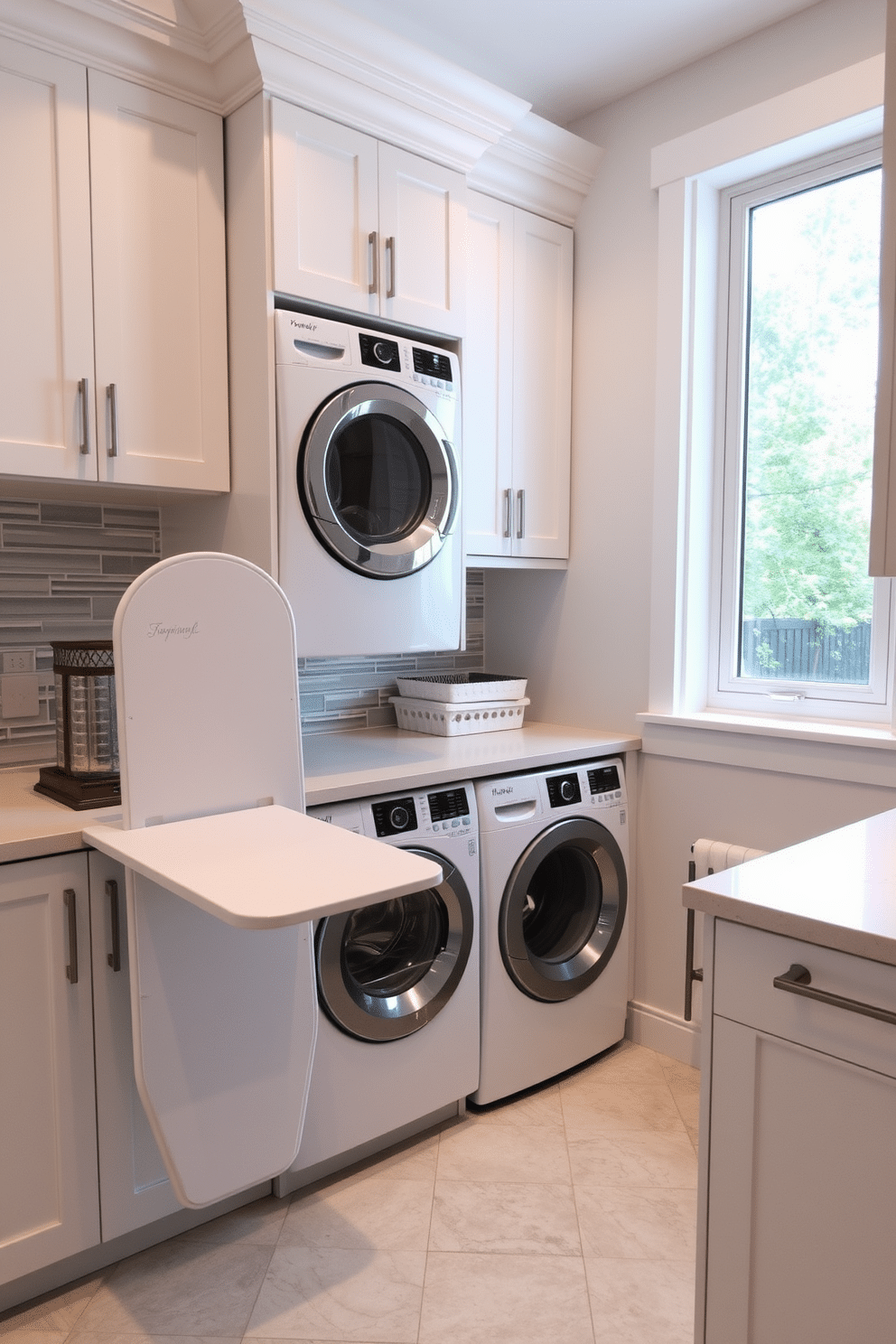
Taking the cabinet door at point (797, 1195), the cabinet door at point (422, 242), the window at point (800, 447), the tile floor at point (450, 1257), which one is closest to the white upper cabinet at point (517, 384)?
the cabinet door at point (422, 242)

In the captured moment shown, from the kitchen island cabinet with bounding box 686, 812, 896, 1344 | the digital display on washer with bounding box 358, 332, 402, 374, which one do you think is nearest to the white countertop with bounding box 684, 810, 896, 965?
the kitchen island cabinet with bounding box 686, 812, 896, 1344

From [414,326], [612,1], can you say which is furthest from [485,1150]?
[612,1]

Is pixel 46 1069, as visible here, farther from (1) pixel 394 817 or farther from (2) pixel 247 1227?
(1) pixel 394 817

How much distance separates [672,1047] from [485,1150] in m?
0.72

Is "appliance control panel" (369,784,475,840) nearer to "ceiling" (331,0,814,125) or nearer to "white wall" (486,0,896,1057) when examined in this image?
"white wall" (486,0,896,1057)

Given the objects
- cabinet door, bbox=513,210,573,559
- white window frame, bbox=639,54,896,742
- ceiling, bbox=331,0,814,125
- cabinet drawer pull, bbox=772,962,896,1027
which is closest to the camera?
cabinet drawer pull, bbox=772,962,896,1027

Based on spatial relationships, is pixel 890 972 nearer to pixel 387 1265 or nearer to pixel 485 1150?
pixel 387 1265

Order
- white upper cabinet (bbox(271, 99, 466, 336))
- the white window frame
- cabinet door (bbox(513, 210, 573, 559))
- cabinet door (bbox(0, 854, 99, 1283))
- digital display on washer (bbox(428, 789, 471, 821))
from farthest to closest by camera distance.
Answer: cabinet door (bbox(513, 210, 573, 559)), the white window frame, digital display on washer (bbox(428, 789, 471, 821)), white upper cabinet (bbox(271, 99, 466, 336)), cabinet door (bbox(0, 854, 99, 1283))

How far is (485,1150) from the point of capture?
7.10 feet

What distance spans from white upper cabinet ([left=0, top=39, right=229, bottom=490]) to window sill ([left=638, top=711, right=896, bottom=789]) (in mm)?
1396

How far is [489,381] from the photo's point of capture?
260 centimetres

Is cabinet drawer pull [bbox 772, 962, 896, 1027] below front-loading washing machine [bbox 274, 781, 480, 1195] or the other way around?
the other way around

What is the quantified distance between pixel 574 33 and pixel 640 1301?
2931 mm

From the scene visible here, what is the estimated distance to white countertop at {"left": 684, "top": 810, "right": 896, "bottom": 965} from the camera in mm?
1081
